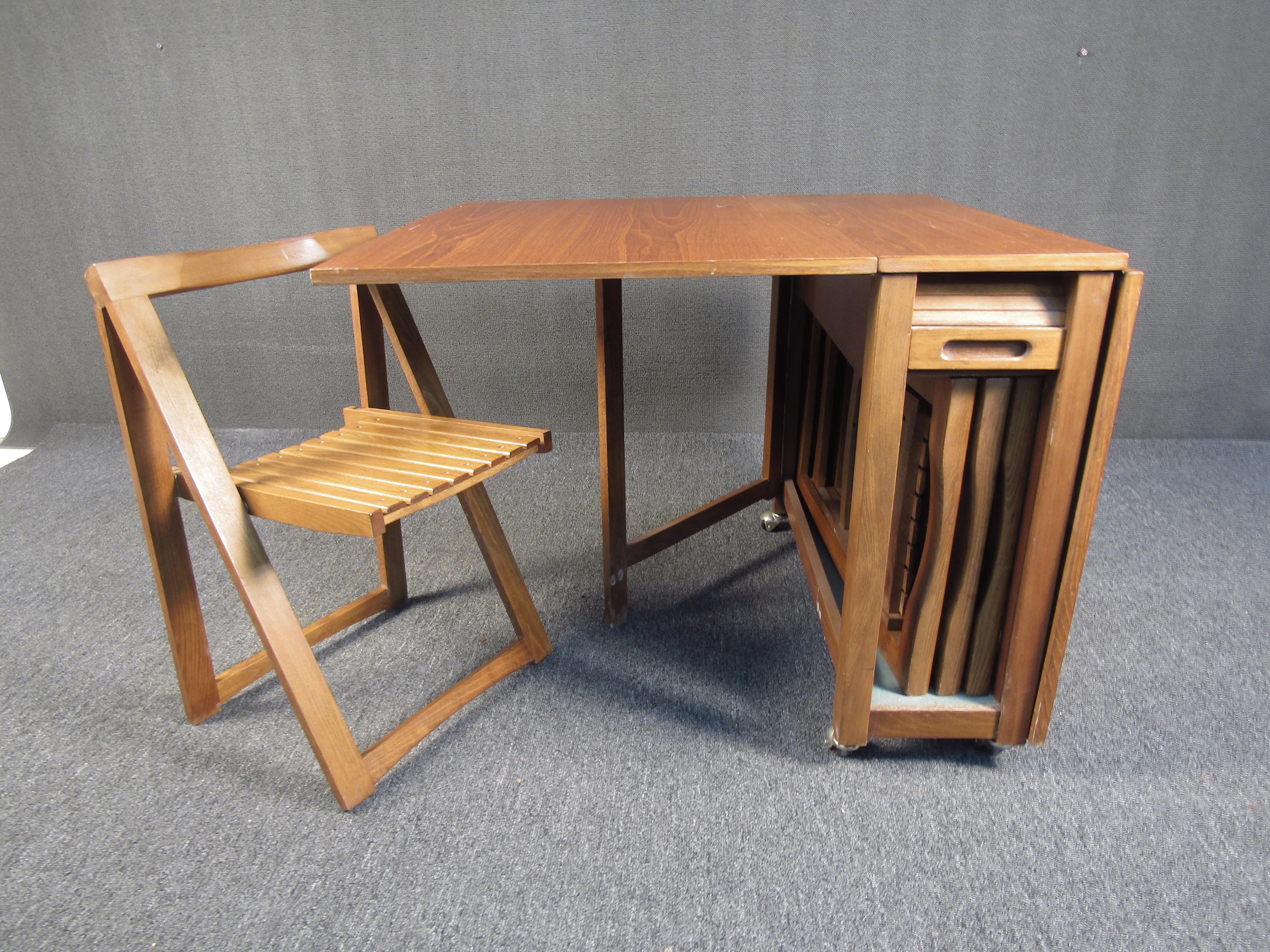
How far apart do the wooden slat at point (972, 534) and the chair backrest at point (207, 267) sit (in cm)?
109

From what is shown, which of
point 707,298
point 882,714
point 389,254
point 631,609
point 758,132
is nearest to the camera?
point 389,254

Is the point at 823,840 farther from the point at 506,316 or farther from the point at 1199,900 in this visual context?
the point at 506,316

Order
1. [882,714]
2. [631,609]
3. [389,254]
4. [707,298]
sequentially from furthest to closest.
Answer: [707,298] < [631,609] < [882,714] < [389,254]

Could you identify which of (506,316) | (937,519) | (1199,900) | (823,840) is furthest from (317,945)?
(506,316)

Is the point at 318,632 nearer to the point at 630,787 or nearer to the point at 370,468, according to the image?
the point at 370,468

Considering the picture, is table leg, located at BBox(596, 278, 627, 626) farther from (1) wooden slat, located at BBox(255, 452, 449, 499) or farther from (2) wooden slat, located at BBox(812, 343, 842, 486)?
(2) wooden slat, located at BBox(812, 343, 842, 486)

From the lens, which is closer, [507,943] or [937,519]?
[507,943]

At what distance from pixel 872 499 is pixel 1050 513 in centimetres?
25

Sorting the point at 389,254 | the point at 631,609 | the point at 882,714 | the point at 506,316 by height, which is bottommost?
the point at 631,609

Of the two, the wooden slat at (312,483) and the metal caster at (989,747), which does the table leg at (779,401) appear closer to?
the metal caster at (989,747)

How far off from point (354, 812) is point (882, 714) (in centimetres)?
86

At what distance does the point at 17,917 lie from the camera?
3.59 ft

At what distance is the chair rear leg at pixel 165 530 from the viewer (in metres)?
1.24

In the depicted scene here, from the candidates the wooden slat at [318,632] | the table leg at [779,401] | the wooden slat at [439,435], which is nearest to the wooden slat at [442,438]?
the wooden slat at [439,435]
